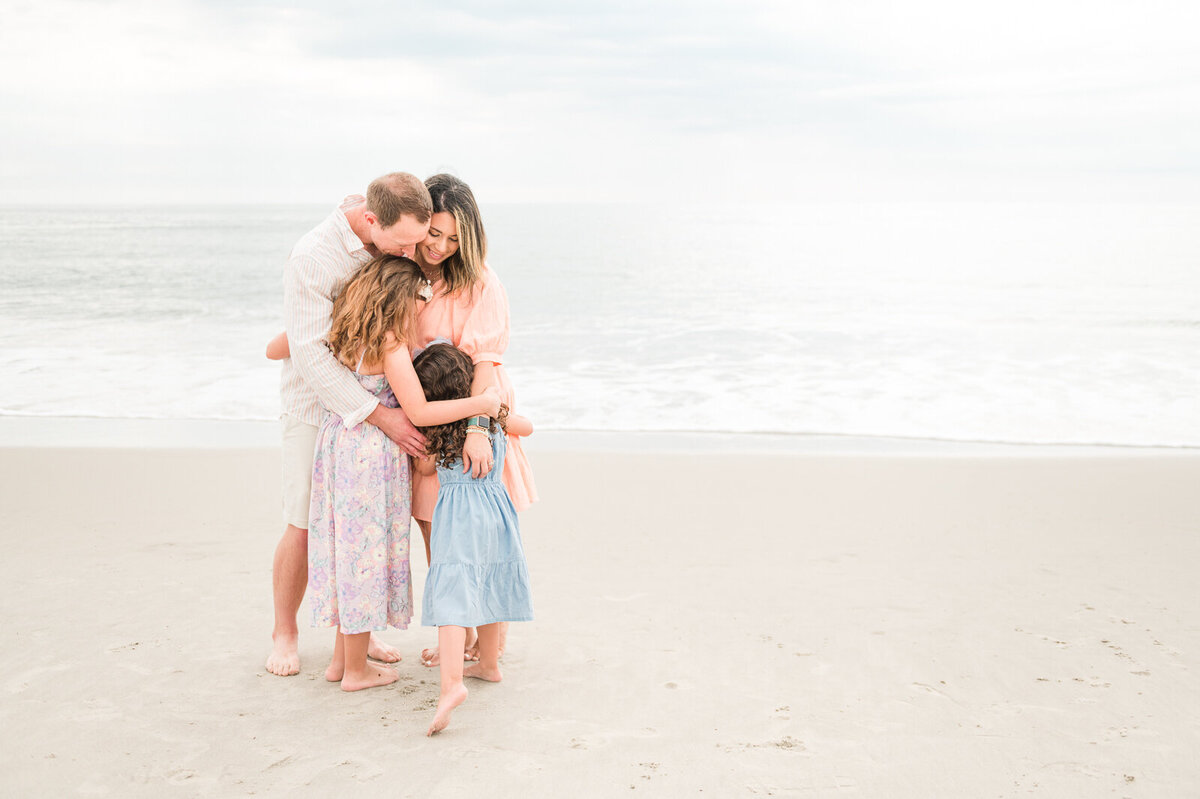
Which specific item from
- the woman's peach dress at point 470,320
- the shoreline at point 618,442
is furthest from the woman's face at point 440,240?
the shoreline at point 618,442

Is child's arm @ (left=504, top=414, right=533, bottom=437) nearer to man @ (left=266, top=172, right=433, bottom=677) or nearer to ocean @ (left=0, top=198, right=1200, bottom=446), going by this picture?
man @ (left=266, top=172, right=433, bottom=677)

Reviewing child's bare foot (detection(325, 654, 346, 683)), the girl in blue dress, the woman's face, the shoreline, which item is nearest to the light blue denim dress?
the girl in blue dress

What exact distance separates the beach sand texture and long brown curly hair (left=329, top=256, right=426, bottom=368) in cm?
114

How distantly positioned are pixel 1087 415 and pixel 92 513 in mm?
7805

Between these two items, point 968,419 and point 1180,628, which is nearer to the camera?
point 1180,628

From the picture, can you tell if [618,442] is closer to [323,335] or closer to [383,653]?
[383,653]

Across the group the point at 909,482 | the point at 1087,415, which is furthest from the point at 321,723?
the point at 1087,415

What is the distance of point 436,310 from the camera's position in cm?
303

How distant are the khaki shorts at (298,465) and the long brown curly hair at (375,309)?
1.21 feet

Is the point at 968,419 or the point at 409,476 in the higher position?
the point at 409,476

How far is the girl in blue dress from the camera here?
9.50 ft

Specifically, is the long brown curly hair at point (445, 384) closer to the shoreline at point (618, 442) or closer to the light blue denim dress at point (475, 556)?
the light blue denim dress at point (475, 556)

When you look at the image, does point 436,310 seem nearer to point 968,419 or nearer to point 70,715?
point 70,715

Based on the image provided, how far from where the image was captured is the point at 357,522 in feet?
9.79
